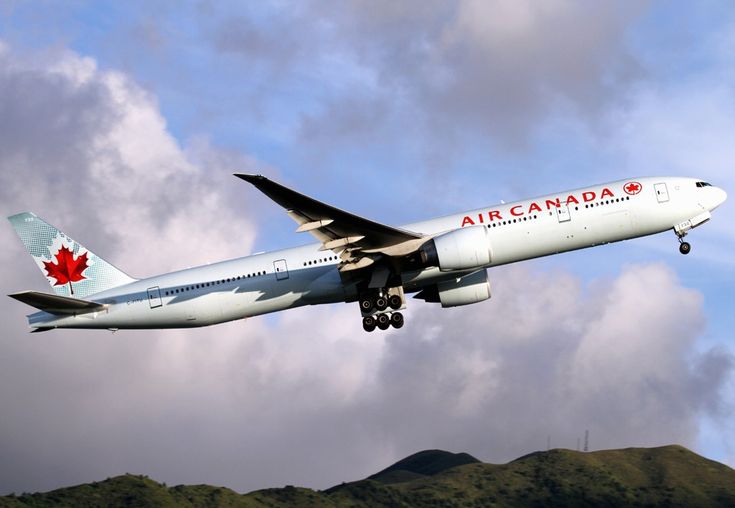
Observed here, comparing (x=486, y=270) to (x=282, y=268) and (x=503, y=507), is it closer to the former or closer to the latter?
(x=282, y=268)

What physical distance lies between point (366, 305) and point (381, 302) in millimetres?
813

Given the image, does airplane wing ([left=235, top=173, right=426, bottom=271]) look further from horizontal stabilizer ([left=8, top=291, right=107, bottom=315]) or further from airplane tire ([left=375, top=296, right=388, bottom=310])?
horizontal stabilizer ([left=8, top=291, right=107, bottom=315])

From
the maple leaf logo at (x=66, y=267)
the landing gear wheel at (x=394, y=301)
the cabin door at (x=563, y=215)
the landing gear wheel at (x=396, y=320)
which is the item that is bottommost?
the landing gear wheel at (x=396, y=320)

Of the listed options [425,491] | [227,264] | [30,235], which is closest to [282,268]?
[227,264]

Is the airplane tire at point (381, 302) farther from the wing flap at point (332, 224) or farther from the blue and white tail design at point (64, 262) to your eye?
the blue and white tail design at point (64, 262)

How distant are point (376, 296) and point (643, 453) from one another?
143 meters

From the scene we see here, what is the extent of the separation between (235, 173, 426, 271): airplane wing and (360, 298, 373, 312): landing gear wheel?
2.34 meters

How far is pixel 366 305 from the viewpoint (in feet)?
156

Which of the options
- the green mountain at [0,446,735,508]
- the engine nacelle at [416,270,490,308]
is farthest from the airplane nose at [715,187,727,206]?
the green mountain at [0,446,735,508]

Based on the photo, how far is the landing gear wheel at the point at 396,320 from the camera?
47.8 m

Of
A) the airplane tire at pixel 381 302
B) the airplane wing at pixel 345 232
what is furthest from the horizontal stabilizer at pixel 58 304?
the airplane tire at pixel 381 302

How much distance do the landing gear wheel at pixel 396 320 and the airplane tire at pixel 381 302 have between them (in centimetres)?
89

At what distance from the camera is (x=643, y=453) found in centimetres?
17775

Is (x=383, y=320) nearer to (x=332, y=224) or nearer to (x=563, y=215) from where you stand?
(x=332, y=224)
